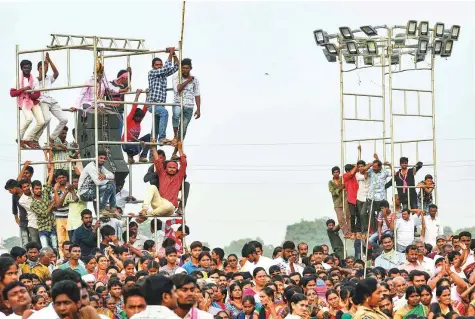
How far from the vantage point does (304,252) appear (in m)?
26.7

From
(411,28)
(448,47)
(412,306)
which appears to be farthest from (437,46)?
(412,306)

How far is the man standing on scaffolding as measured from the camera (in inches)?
1014

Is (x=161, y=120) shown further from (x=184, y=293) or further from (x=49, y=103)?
(x=184, y=293)

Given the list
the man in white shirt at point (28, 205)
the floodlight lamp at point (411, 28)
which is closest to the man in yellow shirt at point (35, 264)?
the man in white shirt at point (28, 205)

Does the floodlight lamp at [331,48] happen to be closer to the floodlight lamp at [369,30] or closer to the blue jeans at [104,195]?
the floodlight lamp at [369,30]

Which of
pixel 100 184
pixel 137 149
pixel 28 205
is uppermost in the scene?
pixel 137 149

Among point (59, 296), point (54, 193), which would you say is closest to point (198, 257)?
point (54, 193)

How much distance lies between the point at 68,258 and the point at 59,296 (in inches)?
394

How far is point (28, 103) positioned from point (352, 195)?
679cm

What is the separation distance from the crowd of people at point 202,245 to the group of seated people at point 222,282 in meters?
0.03

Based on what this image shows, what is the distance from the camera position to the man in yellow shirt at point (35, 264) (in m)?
21.7

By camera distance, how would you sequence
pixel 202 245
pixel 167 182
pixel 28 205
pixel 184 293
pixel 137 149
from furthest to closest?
pixel 137 149 < pixel 167 182 < pixel 28 205 < pixel 202 245 < pixel 184 293

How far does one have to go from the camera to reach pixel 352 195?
97.5ft

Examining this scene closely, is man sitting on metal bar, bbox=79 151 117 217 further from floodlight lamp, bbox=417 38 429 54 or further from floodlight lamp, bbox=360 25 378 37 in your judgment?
floodlight lamp, bbox=417 38 429 54
